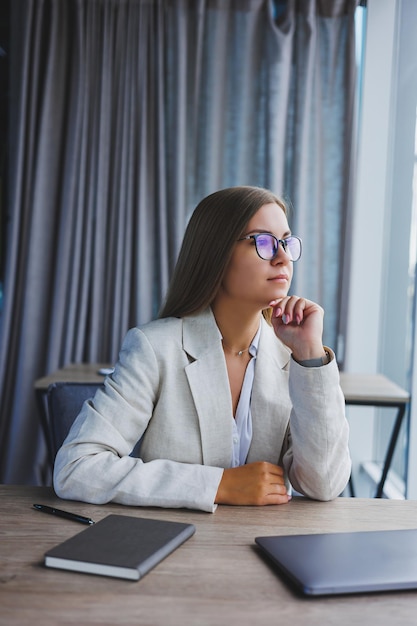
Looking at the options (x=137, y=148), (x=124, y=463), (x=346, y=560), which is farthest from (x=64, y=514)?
(x=137, y=148)

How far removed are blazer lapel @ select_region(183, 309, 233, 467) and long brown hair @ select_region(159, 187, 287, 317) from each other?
0.30 feet

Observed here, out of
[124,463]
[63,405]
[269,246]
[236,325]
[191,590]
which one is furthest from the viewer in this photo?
[63,405]

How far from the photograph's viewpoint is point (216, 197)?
1.51m

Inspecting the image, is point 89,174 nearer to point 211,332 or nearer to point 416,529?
point 211,332

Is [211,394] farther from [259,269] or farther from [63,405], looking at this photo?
A: [63,405]

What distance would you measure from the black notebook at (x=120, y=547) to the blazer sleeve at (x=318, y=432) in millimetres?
343

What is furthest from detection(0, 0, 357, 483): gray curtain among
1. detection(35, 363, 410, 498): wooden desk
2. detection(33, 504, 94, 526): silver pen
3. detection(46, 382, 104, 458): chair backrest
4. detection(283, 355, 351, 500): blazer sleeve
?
detection(33, 504, 94, 526): silver pen

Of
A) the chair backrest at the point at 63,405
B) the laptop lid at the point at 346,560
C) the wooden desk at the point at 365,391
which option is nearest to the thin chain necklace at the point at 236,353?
the chair backrest at the point at 63,405

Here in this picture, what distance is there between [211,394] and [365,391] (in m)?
1.44

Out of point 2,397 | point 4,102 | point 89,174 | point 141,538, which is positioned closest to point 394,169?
point 89,174

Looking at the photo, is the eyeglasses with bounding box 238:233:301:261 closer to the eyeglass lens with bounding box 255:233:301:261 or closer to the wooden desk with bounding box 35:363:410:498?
the eyeglass lens with bounding box 255:233:301:261

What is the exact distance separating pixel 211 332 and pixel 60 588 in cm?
75

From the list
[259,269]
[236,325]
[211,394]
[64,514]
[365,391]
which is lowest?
[365,391]

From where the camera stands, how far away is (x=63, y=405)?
167 centimetres
